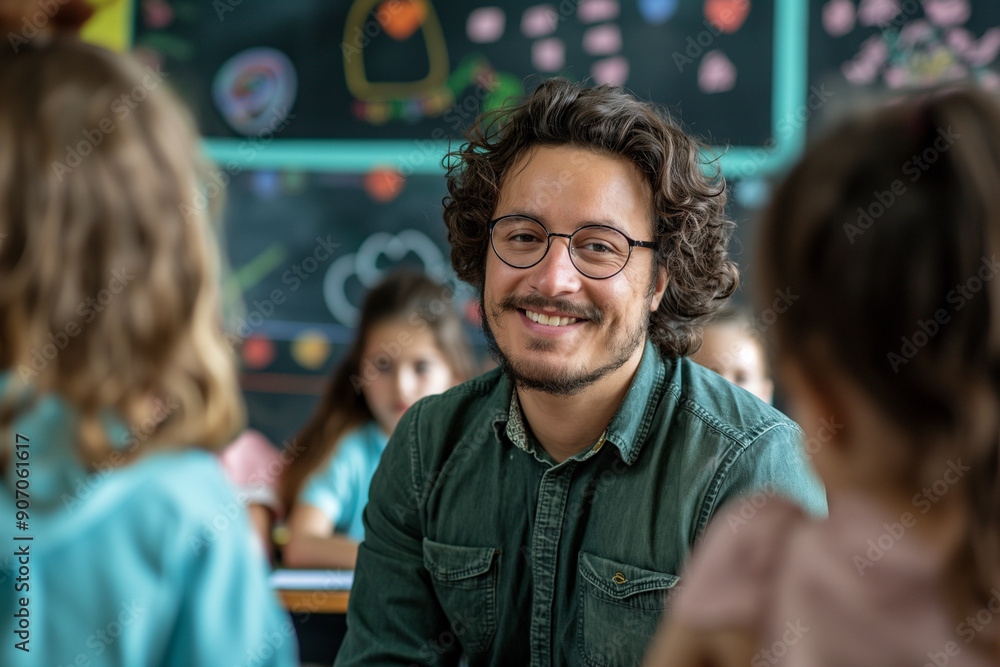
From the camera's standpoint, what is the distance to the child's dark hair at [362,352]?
2631mm

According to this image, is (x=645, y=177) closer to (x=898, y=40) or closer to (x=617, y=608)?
(x=617, y=608)

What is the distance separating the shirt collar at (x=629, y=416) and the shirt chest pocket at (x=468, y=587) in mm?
217

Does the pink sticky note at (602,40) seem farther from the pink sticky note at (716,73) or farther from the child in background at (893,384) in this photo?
the child in background at (893,384)

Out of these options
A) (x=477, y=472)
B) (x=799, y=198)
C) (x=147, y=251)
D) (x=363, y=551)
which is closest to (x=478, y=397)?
(x=477, y=472)

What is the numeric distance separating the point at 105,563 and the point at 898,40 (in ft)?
10.5

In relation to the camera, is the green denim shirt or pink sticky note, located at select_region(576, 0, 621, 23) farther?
pink sticky note, located at select_region(576, 0, 621, 23)

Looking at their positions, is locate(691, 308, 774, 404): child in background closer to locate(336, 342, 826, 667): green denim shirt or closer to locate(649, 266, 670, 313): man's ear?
locate(649, 266, 670, 313): man's ear

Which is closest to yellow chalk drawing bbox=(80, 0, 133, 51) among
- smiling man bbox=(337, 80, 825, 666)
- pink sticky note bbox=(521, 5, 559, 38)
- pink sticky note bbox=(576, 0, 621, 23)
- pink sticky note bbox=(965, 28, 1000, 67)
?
pink sticky note bbox=(521, 5, 559, 38)

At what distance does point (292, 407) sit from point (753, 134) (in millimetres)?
A: 2138

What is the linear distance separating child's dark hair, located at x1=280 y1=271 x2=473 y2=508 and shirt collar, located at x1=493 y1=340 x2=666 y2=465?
3.42 feet

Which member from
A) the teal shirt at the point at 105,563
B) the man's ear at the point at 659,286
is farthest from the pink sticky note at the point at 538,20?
the teal shirt at the point at 105,563

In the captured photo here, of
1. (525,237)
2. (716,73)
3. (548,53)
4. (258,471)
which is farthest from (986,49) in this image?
(258,471)

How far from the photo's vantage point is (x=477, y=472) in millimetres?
1538

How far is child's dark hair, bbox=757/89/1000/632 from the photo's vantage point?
1.95 ft
